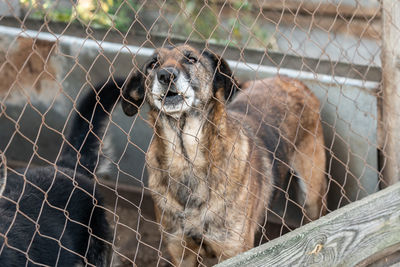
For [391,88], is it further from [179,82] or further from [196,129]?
[179,82]

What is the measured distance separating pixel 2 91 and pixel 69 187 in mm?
2061

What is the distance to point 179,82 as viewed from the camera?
326 cm

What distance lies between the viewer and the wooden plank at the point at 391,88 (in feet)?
12.1

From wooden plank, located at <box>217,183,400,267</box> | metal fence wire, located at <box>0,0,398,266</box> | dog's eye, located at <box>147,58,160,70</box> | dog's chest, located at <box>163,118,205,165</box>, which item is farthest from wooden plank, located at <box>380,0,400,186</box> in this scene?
dog's eye, located at <box>147,58,160,70</box>

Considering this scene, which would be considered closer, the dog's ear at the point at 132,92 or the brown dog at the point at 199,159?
the brown dog at the point at 199,159

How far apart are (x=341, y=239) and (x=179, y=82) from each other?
4.25 feet

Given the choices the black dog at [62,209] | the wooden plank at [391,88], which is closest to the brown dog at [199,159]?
the black dog at [62,209]

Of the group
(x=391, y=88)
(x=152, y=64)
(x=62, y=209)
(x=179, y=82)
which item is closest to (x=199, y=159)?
(x=179, y=82)

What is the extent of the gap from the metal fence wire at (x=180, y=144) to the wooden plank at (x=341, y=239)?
1.43 feet

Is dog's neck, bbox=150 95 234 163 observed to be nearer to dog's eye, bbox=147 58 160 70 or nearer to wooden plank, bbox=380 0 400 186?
dog's eye, bbox=147 58 160 70

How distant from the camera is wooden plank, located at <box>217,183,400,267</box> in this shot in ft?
8.71

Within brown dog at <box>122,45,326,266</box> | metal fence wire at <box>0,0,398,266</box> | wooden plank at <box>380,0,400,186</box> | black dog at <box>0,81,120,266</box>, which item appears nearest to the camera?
black dog at <box>0,81,120,266</box>

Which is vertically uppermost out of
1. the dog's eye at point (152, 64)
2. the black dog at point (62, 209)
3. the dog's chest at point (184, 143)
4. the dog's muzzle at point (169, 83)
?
the dog's muzzle at point (169, 83)

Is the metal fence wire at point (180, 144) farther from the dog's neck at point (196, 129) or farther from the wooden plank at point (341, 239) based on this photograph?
the wooden plank at point (341, 239)
